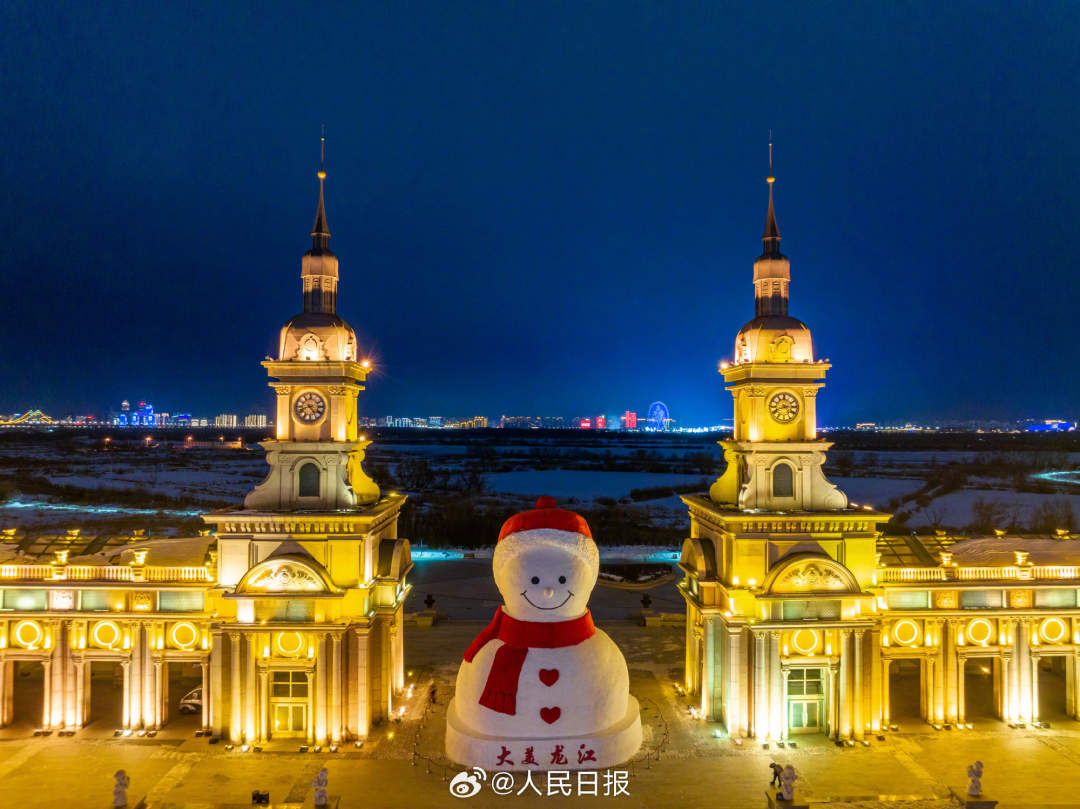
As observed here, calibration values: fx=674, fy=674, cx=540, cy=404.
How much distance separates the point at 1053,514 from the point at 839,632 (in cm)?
4167

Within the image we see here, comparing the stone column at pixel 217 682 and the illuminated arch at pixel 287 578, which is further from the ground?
the illuminated arch at pixel 287 578

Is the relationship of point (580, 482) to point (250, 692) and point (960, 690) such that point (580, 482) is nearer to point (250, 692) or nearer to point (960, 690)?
point (960, 690)

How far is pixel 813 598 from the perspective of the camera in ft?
57.6

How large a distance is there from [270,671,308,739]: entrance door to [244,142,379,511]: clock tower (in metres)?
4.43

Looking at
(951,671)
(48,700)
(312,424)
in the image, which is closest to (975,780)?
(951,671)

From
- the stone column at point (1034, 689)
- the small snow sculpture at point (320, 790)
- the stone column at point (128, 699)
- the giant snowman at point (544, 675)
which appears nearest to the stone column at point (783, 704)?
the giant snowman at point (544, 675)

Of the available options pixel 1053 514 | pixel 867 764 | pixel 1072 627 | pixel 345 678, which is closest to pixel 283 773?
pixel 345 678

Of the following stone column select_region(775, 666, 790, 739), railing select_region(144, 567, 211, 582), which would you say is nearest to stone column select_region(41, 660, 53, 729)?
railing select_region(144, 567, 211, 582)

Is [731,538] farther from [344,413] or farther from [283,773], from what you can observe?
[283,773]

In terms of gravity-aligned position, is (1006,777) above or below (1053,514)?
below

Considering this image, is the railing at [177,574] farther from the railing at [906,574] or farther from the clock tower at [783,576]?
the railing at [906,574]

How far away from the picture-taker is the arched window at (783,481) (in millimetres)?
18891

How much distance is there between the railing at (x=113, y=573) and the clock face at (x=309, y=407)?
4871mm

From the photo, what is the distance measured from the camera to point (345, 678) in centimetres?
1766
